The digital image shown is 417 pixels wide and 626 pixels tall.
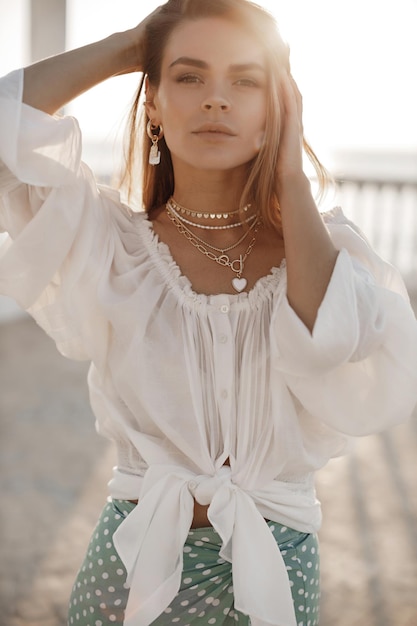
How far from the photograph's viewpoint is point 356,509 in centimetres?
347

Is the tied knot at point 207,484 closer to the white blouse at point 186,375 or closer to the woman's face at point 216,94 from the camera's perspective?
the white blouse at point 186,375

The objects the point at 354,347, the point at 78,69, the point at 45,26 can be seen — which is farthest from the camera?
the point at 45,26

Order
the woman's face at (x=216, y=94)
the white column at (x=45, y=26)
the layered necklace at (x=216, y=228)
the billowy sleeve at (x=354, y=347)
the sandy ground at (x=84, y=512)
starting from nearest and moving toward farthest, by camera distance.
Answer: the billowy sleeve at (x=354, y=347) → the woman's face at (x=216, y=94) → the layered necklace at (x=216, y=228) → the sandy ground at (x=84, y=512) → the white column at (x=45, y=26)

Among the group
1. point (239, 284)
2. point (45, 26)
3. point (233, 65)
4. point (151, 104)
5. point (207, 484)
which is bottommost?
point (45, 26)

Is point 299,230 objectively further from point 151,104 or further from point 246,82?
point 151,104

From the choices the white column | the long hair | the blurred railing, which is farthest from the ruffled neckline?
the blurred railing

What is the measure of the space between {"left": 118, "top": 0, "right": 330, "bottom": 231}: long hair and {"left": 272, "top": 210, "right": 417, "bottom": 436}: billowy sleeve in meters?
0.14

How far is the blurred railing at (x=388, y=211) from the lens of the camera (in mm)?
8594

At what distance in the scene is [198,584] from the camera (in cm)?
146

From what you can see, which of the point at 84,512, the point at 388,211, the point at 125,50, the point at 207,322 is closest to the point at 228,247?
the point at 207,322

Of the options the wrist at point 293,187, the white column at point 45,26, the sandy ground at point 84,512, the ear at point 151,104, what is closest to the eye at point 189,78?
the ear at point 151,104

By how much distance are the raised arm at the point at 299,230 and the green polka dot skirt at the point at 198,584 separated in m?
0.42

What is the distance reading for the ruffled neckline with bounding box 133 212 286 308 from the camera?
56.7 inches

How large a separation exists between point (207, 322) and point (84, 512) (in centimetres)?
211
